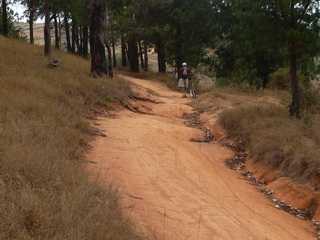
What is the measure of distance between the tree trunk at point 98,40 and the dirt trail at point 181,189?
291 inches

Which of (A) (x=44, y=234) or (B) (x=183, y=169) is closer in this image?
(A) (x=44, y=234)

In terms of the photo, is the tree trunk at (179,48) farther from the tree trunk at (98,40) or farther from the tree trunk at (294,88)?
the tree trunk at (294,88)

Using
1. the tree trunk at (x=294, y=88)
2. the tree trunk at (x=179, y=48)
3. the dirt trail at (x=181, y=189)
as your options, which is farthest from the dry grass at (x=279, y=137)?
the tree trunk at (x=179, y=48)

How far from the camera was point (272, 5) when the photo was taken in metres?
14.1

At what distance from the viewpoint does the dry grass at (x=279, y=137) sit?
995cm

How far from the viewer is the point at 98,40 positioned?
66.8 ft

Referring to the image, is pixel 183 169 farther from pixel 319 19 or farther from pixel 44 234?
pixel 319 19

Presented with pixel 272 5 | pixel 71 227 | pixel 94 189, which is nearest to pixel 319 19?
pixel 272 5

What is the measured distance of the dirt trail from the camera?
7031 millimetres

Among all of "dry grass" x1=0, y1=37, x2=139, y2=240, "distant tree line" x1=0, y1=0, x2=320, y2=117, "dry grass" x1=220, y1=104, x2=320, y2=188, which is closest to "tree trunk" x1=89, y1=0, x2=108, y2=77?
"distant tree line" x1=0, y1=0, x2=320, y2=117

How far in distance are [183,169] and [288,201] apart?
199 cm

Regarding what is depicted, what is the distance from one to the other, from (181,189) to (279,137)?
12.1ft

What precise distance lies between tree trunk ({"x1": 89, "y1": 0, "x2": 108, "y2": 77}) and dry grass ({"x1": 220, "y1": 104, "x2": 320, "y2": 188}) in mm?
7012

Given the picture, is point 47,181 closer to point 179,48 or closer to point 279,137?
point 279,137
